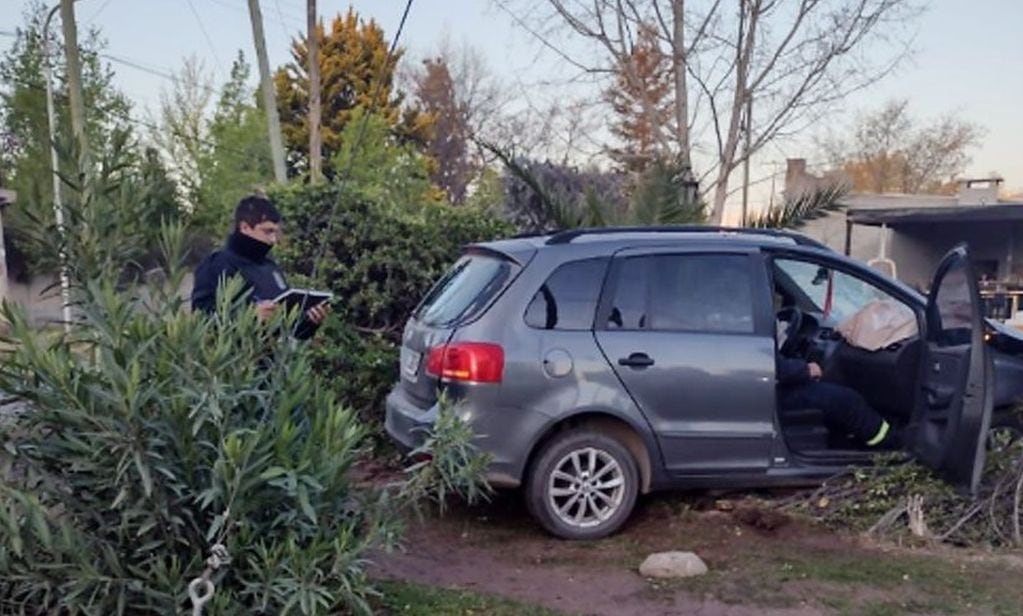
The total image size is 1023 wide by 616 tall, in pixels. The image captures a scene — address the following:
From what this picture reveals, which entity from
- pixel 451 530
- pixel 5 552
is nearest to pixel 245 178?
pixel 451 530

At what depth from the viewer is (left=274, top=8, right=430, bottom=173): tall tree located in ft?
110

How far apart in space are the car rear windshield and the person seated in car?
1766mm

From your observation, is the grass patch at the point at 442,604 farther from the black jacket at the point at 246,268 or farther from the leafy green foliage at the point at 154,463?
the black jacket at the point at 246,268

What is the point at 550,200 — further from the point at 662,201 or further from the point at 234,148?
the point at 234,148

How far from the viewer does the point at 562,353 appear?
212 inches

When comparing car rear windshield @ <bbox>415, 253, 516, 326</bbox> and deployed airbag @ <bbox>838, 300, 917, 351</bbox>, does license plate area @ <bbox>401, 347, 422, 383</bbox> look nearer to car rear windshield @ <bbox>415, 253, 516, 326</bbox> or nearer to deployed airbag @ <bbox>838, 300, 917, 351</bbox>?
car rear windshield @ <bbox>415, 253, 516, 326</bbox>

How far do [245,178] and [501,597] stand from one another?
27067 mm

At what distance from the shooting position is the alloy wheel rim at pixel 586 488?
5406mm

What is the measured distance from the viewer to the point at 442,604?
4.24 meters

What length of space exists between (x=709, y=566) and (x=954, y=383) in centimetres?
165

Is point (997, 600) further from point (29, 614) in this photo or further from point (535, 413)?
point (29, 614)

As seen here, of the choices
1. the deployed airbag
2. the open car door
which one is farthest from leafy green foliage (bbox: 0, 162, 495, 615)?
the deployed airbag

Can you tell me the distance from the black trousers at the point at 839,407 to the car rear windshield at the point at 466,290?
1892 millimetres

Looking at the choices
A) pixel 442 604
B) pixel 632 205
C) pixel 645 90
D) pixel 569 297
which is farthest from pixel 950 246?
pixel 442 604
